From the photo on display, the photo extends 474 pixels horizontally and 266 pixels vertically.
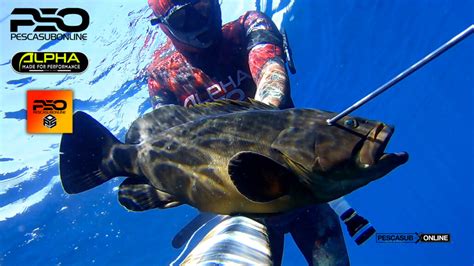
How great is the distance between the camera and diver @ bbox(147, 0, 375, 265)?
15.9ft

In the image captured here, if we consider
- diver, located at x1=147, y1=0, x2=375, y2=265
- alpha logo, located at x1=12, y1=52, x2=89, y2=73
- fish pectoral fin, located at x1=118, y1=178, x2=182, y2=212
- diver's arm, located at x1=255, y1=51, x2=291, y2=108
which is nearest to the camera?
fish pectoral fin, located at x1=118, y1=178, x2=182, y2=212

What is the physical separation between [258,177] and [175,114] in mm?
1310

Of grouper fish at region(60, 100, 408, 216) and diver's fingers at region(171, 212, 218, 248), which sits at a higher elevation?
grouper fish at region(60, 100, 408, 216)

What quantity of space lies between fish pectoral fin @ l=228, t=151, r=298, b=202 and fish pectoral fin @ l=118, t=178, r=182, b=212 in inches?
38.3

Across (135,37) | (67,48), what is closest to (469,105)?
(135,37)

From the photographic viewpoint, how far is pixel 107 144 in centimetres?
317

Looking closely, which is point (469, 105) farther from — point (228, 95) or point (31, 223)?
point (31, 223)

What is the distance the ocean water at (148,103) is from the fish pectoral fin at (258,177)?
22.8ft

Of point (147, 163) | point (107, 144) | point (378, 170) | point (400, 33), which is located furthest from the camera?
point (400, 33)

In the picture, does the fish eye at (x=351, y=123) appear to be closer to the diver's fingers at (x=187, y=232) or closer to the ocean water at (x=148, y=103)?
the diver's fingers at (x=187, y=232)

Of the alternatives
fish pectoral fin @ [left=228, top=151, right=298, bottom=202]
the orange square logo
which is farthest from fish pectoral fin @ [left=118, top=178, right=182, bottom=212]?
the orange square logo

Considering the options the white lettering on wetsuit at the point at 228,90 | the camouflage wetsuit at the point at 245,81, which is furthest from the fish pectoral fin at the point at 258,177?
the white lettering on wetsuit at the point at 228,90

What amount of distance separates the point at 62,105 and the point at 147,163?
634 cm

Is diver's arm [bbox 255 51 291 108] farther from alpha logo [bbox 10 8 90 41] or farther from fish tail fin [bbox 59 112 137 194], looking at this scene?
alpha logo [bbox 10 8 90 41]
